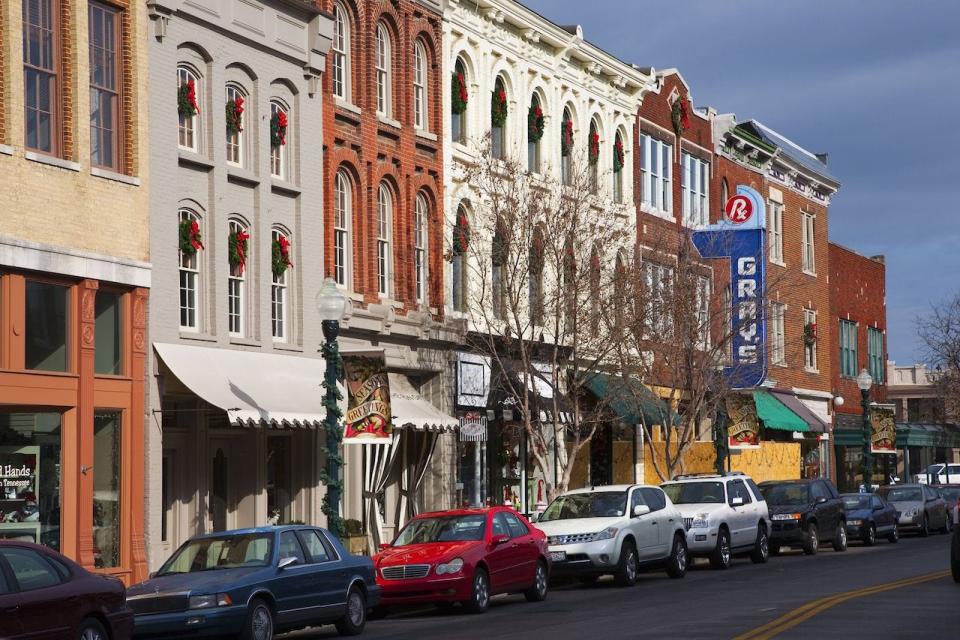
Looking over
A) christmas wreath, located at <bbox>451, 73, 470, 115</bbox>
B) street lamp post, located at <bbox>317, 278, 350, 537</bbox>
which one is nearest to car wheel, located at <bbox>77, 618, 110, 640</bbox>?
street lamp post, located at <bbox>317, 278, 350, 537</bbox>

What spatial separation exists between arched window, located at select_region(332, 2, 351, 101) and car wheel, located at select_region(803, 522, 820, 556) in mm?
13270

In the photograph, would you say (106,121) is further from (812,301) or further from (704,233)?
(812,301)

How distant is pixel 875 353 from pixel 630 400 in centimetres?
3317

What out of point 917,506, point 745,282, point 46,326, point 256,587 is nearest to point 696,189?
point 745,282

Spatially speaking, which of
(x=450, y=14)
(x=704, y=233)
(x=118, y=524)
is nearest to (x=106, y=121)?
(x=118, y=524)

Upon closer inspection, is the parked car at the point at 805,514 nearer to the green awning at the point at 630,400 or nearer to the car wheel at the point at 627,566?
the green awning at the point at 630,400

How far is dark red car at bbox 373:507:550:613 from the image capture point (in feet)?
70.9

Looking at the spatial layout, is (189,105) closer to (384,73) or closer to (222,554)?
(384,73)

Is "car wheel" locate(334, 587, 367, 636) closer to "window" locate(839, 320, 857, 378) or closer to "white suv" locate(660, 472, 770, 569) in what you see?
"white suv" locate(660, 472, 770, 569)

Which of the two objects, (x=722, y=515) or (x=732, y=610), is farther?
(x=722, y=515)

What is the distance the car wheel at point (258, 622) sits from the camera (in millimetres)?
17094

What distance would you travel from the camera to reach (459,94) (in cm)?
3522

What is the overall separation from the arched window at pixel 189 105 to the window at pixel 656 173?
1991cm

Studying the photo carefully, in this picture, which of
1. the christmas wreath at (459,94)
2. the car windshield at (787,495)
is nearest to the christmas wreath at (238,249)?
the christmas wreath at (459,94)
